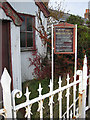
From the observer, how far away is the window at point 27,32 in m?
5.93

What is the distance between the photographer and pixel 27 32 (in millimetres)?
6113

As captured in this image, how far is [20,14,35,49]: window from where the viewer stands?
593 cm

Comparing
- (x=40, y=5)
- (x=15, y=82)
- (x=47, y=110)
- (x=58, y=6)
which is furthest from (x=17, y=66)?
(x=58, y=6)

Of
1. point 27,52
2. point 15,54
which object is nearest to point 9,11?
point 15,54

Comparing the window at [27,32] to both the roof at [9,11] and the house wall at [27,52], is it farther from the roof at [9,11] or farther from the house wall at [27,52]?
the roof at [9,11]

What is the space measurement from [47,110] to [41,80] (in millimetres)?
2668

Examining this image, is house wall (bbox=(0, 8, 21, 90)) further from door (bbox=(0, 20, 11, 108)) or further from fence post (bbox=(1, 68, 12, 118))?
fence post (bbox=(1, 68, 12, 118))

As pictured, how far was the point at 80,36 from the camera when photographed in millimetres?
5793

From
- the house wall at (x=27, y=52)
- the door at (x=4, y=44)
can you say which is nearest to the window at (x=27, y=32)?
the house wall at (x=27, y=52)

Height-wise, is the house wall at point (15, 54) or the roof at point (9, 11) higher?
the roof at point (9, 11)

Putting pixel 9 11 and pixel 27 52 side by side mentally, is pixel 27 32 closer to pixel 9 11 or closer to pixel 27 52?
pixel 27 52

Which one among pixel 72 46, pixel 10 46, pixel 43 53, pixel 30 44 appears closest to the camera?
pixel 10 46

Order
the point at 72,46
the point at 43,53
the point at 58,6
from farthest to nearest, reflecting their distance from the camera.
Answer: the point at 58,6 < the point at 43,53 < the point at 72,46

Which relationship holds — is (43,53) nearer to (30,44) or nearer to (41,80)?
(30,44)
